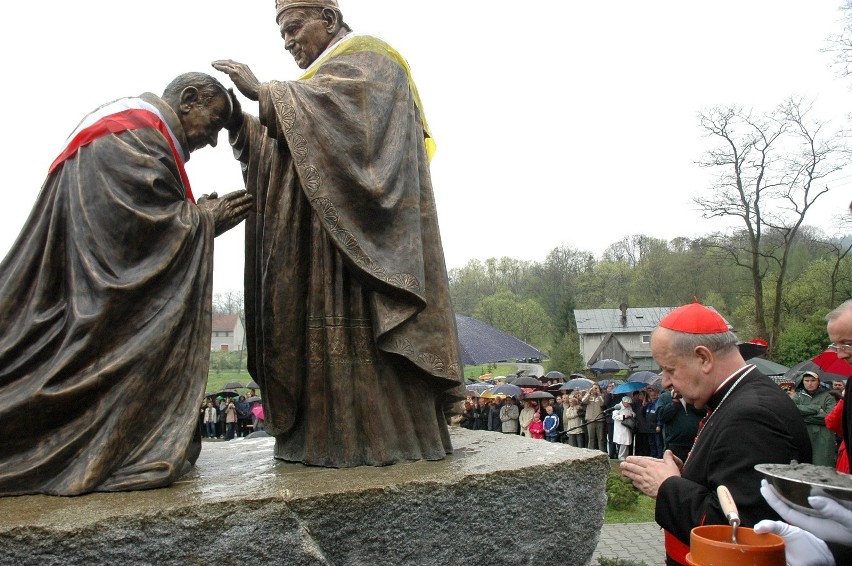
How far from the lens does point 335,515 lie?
2.94 m

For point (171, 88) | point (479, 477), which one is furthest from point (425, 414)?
point (171, 88)

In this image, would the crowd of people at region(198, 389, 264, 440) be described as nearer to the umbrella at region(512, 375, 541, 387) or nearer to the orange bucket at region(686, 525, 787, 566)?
the umbrella at region(512, 375, 541, 387)

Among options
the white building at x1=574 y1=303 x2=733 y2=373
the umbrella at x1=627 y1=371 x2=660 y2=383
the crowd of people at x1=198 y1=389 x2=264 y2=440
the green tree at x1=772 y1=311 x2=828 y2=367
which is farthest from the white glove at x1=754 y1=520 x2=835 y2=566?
the white building at x1=574 y1=303 x2=733 y2=373

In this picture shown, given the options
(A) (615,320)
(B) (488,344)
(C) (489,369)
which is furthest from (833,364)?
(A) (615,320)

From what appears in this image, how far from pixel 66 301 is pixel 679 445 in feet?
25.0

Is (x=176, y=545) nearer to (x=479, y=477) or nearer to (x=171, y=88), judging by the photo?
(x=479, y=477)

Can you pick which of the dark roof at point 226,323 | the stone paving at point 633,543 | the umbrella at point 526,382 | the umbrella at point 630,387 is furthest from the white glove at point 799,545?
the dark roof at point 226,323

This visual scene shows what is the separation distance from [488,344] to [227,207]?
27.3 meters

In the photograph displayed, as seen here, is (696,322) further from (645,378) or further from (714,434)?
(645,378)

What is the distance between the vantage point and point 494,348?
100 feet

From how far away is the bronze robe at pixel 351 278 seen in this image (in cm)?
360

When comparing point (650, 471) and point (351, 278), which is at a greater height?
point (351, 278)

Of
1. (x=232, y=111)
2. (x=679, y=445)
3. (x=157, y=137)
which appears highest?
(x=232, y=111)

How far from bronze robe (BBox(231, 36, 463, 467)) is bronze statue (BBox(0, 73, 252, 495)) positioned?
472mm
